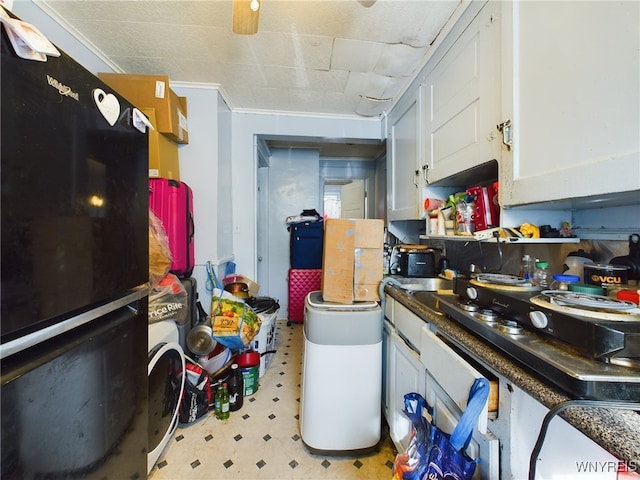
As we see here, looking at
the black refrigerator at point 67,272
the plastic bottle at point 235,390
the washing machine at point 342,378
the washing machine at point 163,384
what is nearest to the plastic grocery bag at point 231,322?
the plastic bottle at point 235,390

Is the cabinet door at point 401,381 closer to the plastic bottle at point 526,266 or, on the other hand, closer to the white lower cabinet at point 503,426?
the white lower cabinet at point 503,426

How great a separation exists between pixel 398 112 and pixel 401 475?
7.54 ft

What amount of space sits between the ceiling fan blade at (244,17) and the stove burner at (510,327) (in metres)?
1.39

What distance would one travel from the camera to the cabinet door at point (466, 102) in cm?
106

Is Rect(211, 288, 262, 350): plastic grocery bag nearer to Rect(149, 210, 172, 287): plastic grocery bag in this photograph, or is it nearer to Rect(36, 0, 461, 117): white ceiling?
Rect(149, 210, 172, 287): plastic grocery bag

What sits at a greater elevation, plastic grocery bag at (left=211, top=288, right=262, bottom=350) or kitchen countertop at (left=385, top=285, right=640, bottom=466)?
kitchen countertop at (left=385, top=285, right=640, bottom=466)

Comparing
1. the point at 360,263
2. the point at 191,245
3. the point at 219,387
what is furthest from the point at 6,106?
the point at 219,387

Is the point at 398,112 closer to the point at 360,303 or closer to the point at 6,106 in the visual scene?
the point at 360,303

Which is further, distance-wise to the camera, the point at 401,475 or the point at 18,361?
the point at 401,475

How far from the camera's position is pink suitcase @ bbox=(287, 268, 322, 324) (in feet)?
10.4

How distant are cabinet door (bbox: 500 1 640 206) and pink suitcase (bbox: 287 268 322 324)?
240 cm

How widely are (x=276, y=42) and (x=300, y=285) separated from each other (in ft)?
7.83

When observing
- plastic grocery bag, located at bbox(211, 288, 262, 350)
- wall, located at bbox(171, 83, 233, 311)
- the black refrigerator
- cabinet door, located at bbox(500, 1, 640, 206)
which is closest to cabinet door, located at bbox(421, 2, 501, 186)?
cabinet door, located at bbox(500, 1, 640, 206)

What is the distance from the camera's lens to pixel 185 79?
6.72 ft
